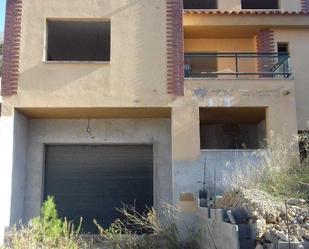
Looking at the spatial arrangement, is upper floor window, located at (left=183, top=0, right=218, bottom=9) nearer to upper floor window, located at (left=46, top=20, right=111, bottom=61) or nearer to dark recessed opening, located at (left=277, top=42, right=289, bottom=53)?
dark recessed opening, located at (left=277, top=42, right=289, bottom=53)

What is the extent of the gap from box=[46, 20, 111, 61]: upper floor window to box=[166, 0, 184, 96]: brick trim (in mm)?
2187

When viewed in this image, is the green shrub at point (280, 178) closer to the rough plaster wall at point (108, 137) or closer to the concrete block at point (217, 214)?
the concrete block at point (217, 214)

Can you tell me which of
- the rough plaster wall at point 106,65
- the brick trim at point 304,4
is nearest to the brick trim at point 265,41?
the brick trim at point 304,4

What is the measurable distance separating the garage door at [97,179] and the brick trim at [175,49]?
2.67 metres

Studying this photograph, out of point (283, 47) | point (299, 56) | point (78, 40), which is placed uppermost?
point (78, 40)

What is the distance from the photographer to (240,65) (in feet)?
59.0

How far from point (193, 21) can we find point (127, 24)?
3.32m

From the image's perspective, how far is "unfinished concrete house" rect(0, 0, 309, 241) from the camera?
47.1 feet

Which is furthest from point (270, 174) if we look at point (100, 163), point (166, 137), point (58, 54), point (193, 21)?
point (58, 54)

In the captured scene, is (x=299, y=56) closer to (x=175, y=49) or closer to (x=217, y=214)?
(x=175, y=49)

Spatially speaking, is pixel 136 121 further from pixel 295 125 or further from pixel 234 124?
pixel 295 125

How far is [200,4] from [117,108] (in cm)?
867

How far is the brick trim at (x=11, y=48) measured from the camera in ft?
47.3

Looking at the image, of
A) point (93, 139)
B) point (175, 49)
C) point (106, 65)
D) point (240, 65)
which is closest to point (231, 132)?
point (240, 65)
